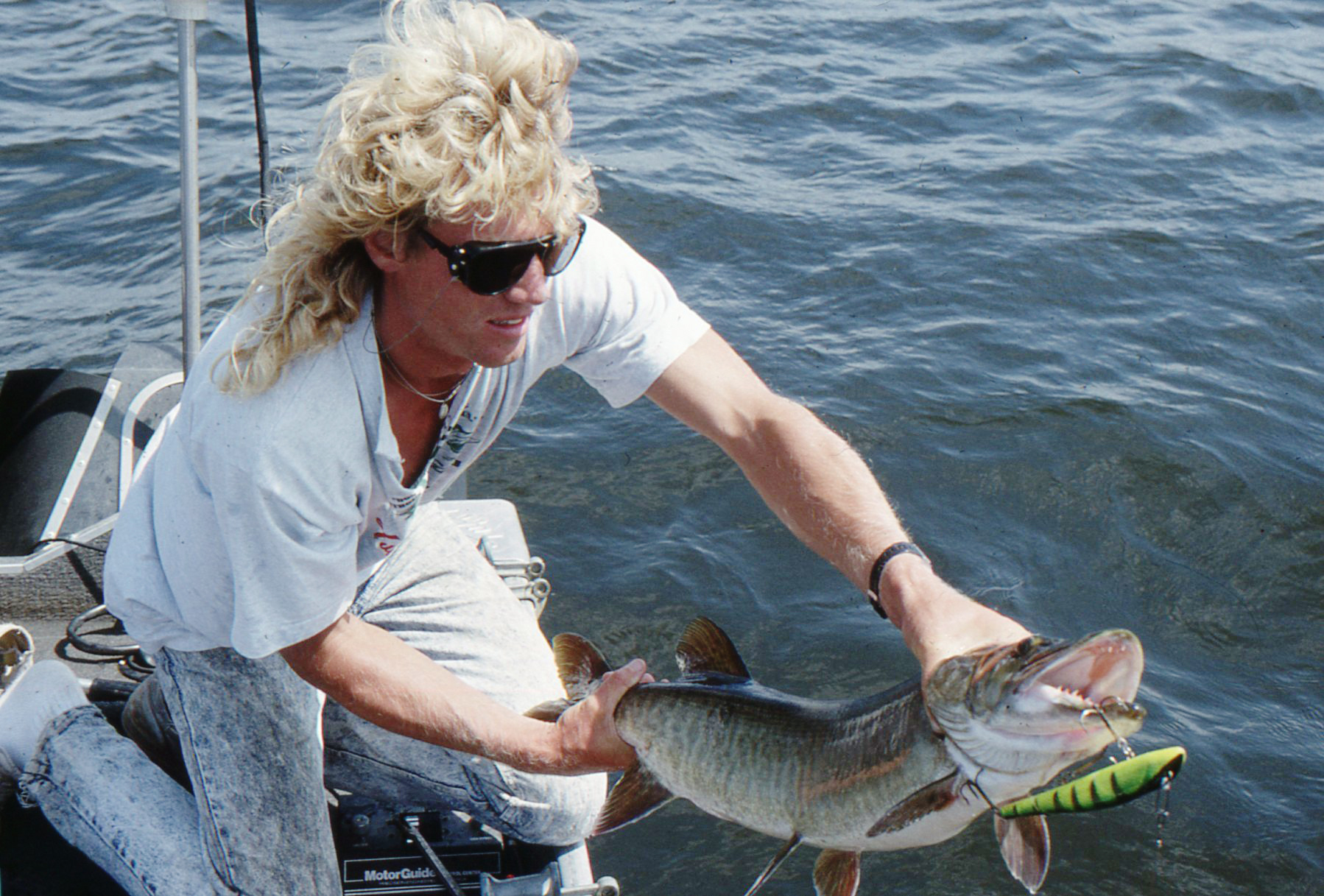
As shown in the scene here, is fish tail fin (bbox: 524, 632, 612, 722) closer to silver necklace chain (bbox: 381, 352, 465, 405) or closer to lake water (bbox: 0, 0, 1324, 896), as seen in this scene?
silver necklace chain (bbox: 381, 352, 465, 405)

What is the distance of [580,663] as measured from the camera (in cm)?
316

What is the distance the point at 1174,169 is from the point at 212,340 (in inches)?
296

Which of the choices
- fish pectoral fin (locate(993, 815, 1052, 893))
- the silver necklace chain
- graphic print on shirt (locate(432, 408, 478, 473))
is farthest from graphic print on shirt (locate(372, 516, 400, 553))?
fish pectoral fin (locate(993, 815, 1052, 893))

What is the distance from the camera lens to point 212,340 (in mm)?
2799

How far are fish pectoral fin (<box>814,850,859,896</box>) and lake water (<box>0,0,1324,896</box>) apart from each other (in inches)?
58.2

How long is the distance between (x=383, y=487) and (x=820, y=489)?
40.8 inches

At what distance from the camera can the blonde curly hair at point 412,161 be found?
2.56 m

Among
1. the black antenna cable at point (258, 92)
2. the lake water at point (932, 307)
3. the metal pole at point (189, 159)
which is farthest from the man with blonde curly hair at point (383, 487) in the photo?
the black antenna cable at point (258, 92)

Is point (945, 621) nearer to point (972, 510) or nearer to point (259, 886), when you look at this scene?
point (259, 886)

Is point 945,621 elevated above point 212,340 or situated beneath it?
situated beneath

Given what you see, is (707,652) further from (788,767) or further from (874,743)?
(874,743)

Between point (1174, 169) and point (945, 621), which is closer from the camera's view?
point (945, 621)

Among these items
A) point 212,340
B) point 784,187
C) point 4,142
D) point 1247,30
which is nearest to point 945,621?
point 212,340

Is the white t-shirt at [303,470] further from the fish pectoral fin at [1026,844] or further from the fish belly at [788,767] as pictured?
the fish pectoral fin at [1026,844]
